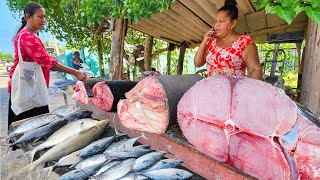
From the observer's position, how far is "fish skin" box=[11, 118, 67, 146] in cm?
228

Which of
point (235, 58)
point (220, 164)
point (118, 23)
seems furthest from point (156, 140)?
point (118, 23)

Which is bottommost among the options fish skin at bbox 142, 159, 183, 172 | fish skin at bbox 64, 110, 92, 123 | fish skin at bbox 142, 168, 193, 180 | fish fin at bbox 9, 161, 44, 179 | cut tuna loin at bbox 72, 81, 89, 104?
fish fin at bbox 9, 161, 44, 179

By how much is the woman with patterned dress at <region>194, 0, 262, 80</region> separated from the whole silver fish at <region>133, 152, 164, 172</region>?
1.67m

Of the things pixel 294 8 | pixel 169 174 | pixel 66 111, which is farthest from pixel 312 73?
pixel 66 111

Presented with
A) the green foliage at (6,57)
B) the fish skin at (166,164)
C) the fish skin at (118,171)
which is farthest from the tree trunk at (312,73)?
the green foliage at (6,57)

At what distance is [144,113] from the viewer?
1728 millimetres

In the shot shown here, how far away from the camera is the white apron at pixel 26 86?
3.37m

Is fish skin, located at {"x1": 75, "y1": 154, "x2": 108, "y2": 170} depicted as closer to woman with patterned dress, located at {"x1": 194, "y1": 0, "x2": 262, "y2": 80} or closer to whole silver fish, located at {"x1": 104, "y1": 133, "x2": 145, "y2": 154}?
whole silver fish, located at {"x1": 104, "y1": 133, "x2": 145, "y2": 154}

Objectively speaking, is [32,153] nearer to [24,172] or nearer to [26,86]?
[24,172]

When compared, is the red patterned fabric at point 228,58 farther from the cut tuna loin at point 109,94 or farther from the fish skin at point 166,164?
the fish skin at point 166,164

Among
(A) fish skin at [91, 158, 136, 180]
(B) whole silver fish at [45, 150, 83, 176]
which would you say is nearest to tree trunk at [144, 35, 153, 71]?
(B) whole silver fish at [45, 150, 83, 176]

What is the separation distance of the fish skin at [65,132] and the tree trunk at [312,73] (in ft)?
8.29

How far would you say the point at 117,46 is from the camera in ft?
15.8

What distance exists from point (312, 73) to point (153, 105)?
2.17 metres
